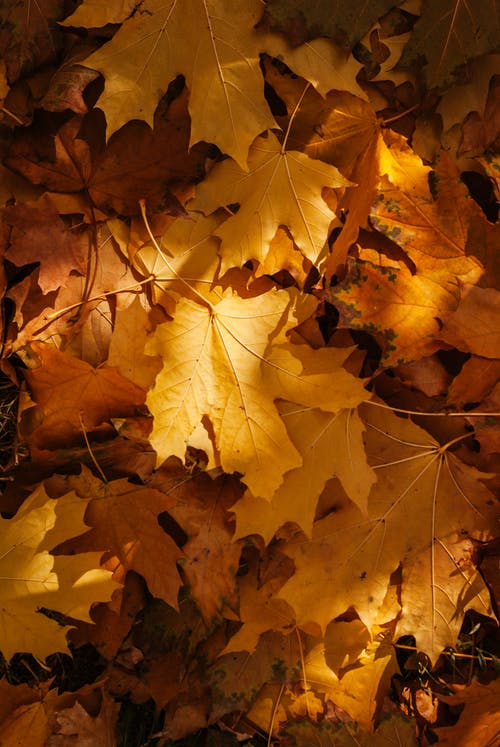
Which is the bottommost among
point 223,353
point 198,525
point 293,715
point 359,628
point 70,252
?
point 293,715

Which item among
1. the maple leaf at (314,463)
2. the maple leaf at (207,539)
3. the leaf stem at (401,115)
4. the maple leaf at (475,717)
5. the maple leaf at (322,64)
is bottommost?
the maple leaf at (475,717)

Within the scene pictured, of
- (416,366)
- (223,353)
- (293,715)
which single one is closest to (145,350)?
(223,353)

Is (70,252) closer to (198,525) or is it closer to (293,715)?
(198,525)

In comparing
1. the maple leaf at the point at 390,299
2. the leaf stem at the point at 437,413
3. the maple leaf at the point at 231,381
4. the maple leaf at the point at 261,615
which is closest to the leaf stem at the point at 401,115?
the maple leaf at the point at 390,299

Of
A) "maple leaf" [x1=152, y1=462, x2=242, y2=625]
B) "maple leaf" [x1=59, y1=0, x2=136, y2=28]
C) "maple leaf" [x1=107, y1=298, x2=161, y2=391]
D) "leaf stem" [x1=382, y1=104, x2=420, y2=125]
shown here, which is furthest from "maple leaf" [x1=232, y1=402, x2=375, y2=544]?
"maple leaf" [x1=59, y1=0, x2=136, y2=28]

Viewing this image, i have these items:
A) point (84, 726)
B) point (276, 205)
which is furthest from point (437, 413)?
point (84, 726)

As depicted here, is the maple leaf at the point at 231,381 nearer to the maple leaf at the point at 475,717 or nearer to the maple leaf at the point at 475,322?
the maple leaf at the point at 475,322
